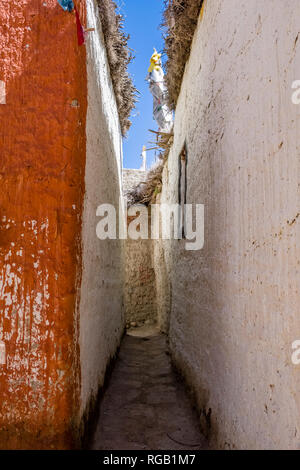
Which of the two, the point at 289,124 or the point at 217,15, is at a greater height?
the point at 217,15

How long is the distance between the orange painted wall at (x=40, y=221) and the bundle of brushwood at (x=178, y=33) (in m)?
1.77

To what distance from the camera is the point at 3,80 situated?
1.99 m

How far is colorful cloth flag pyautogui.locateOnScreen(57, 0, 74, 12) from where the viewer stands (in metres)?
2.05

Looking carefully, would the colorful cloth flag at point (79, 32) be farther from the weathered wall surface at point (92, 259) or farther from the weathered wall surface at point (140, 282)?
the weathered wall surface at point (140, 282)

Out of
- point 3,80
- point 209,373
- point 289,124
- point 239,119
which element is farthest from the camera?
point 209,373

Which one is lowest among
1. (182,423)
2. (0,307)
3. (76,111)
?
(182,423)

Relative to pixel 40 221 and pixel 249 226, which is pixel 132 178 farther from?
pixel 249 226

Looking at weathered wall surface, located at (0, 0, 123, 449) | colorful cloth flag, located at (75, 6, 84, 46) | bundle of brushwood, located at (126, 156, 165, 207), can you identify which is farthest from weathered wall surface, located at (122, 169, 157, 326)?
colorful cloth flag, located at (75, 6, 84, 46)

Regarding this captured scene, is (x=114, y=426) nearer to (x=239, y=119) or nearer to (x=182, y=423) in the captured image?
(x=182, y=423)

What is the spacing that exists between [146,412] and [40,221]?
1.99 m

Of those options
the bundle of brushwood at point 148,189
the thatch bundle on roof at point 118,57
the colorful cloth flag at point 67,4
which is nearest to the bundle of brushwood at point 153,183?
the bundle of brushwood at point 148,189

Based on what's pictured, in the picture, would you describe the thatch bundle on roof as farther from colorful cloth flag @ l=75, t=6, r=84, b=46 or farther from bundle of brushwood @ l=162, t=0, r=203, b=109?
colorful cloth flag @ l=75, t=6, r=84, b=46

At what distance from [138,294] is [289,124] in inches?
298
